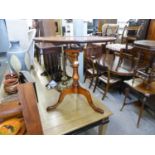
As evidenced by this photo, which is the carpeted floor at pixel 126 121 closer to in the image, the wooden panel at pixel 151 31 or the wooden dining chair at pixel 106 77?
the wooden dining chair at pixel 106 77

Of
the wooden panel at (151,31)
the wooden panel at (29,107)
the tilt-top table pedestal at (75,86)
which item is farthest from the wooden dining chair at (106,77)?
the wooden panel at (29,107)

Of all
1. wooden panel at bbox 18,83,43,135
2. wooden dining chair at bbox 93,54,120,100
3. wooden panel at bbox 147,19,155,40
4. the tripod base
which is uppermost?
wooden panel at bbox 147,19,155,40

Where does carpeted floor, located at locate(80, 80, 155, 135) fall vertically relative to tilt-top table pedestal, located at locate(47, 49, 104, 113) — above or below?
below

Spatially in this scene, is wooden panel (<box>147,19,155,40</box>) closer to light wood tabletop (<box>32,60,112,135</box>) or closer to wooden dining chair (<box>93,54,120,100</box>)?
wooden dining chair (<box>93,54,120,100</box>)

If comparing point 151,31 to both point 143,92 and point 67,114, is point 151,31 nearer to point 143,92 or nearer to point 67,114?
point 143,92

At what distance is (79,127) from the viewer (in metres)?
1.22

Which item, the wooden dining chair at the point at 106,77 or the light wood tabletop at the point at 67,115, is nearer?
the light wood tabletop at the point at 67,115

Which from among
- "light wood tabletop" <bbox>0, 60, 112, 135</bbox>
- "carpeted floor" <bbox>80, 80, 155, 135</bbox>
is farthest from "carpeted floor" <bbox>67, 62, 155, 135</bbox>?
"light wood tabletop" <bbox>0, 60, 112, 135</bbox>

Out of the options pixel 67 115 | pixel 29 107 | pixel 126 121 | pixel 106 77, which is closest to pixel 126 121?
pixel 126 121

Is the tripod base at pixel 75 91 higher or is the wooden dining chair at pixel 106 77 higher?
the tripod base at pixel 75 91
